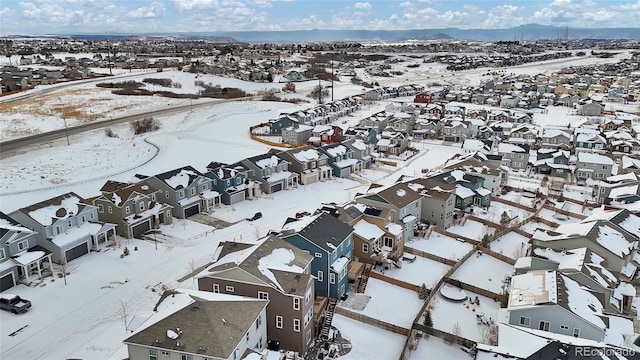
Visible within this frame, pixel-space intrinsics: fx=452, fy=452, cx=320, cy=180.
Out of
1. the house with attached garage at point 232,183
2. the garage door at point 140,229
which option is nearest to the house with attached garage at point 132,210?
the garage door at point 140,229

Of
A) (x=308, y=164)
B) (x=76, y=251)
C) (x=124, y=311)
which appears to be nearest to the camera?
(x=124, y=311)

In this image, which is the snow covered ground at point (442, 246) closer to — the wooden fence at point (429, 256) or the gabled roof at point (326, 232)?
the wooden fence at point (429, 256)

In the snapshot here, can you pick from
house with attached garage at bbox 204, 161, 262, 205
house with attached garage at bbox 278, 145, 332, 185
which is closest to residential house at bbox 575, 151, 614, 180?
house with attached garage at bbox 278, 145, 332, 185

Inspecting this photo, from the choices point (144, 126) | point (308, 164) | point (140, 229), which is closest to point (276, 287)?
point (140, 229)

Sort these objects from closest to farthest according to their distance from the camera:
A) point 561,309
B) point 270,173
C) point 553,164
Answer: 1. point 561,309
2. point 270,173
3. point 553,164

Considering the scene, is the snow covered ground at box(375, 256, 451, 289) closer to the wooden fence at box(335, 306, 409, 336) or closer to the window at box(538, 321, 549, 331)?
the wooden fence at box(335, 306, 409, 336)

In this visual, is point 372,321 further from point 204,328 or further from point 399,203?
point 399,203

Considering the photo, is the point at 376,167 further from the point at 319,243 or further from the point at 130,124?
the point at 130,124
